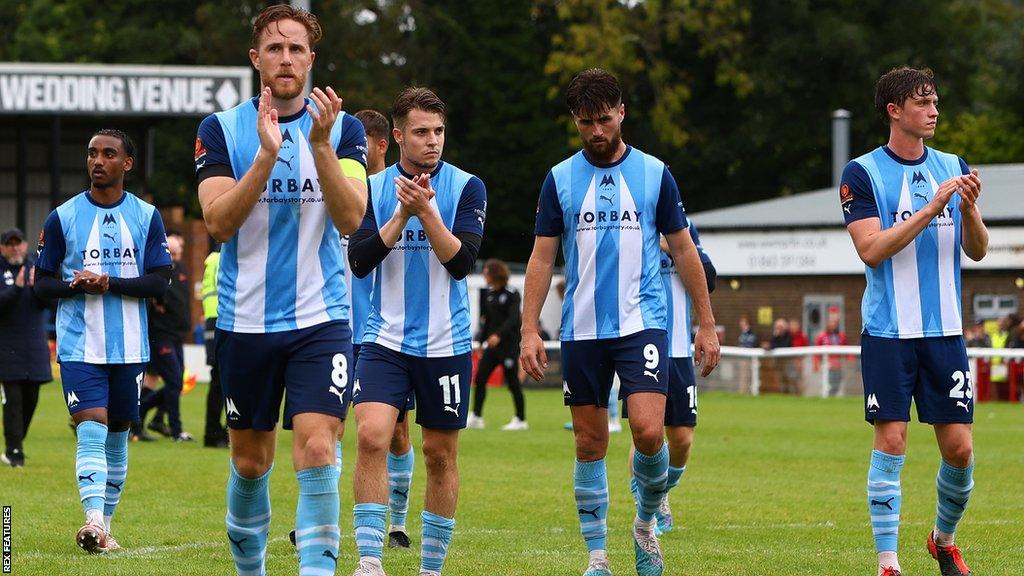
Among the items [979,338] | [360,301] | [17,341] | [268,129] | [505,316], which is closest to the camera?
[268,129]

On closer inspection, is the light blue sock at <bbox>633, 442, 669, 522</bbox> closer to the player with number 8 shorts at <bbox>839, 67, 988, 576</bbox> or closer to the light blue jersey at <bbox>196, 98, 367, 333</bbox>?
the player with number 8 shorts at <bbox>839, 67, 988, 576</bbox>

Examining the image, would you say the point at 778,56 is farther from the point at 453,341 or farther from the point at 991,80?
the point at 453,341

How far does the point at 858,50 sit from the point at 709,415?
2873cm

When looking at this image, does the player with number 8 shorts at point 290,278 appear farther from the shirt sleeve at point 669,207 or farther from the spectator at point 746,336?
the spectator at point 746,336

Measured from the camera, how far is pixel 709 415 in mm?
24844

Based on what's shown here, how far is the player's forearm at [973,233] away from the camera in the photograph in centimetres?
801

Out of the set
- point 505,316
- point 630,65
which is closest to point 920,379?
point 505,316

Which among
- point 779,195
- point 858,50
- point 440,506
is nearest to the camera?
point 440,506

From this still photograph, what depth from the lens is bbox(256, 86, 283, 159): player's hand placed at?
19.8ft

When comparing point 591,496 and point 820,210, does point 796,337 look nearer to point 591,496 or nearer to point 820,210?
point 820,210

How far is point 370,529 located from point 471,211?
5.04ft

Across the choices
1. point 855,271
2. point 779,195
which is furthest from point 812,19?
point 855,271

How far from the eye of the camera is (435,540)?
7836 mm

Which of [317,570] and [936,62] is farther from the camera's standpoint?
[936,62]
